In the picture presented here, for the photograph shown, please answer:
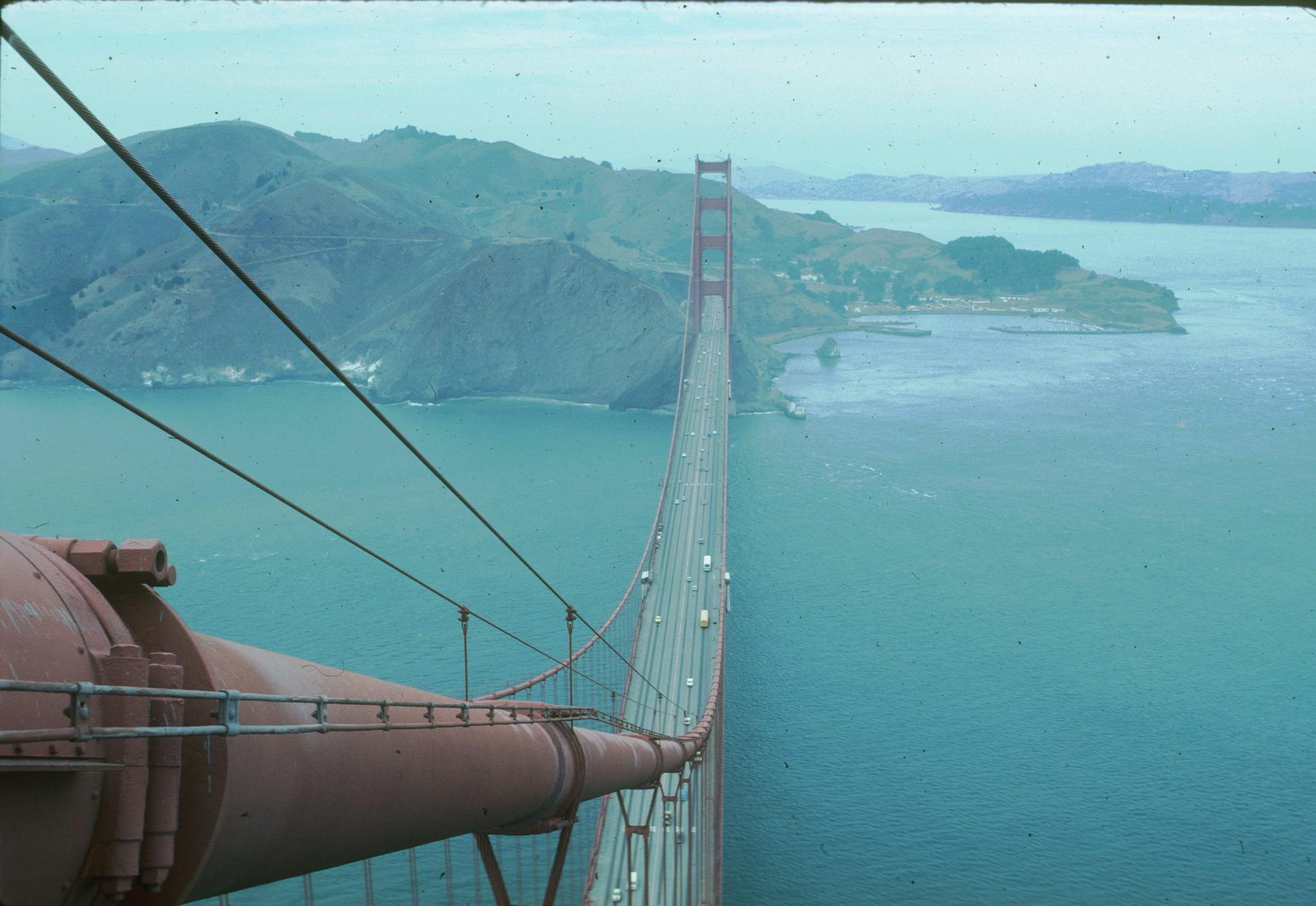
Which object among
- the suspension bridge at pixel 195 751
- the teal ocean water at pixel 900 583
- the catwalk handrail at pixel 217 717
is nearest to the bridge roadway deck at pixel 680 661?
the teal ocean water at pixel 900 583

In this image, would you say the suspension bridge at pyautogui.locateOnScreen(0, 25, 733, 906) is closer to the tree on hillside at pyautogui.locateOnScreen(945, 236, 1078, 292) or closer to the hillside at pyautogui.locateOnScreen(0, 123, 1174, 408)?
the hillside at pyautogui.locateOnScreen(0, 123, 1174, 408)

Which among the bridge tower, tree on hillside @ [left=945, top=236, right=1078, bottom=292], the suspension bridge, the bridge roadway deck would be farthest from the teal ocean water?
tree on hillside @ [left=945, top=236, right=1078, bottom=292]

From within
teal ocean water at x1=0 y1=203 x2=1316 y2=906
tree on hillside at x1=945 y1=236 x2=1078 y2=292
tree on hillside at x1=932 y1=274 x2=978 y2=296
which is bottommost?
teal ocean water at x1=0 y1=203 x2=1316 y2=906

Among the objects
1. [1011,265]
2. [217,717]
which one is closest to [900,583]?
[217,717]

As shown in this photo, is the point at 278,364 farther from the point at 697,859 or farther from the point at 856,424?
the point at 697,859

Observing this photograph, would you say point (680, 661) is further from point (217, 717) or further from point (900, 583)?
point (217, 717)
